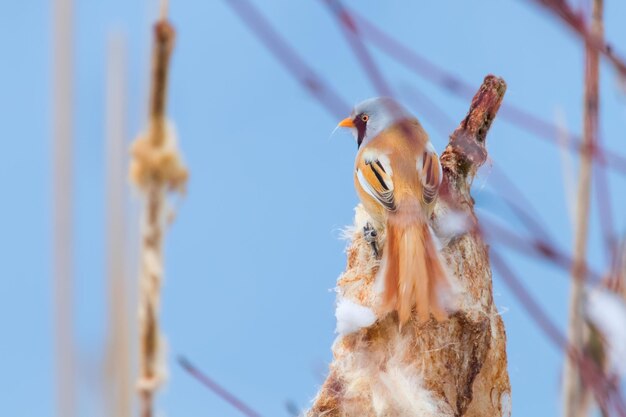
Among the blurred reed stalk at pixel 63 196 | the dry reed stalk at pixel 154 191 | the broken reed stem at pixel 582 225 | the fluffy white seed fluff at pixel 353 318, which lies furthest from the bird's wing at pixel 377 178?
the dry reed stalk at pixel 154 191

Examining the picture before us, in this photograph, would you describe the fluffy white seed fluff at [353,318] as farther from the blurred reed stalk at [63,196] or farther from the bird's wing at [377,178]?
the blurred reed stalk at [63,196]

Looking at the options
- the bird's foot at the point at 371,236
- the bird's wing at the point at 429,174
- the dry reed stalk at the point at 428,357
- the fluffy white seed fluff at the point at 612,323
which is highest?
the bird's wing at the point at 429,174

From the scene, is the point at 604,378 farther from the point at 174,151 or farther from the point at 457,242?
the point at 457,242

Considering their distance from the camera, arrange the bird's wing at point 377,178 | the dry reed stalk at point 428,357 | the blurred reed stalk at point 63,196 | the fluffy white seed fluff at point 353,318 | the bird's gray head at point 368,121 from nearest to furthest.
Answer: the blurred reed stalk at point 63,196, the dry reed stalk at point 428,357, the fluffy white seed fluff at point 353,318, the bird's wing at point 377,178, the bird's gray head at point 368,121

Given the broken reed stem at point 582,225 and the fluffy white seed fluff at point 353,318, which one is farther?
the fluffy white seed fluff at point 353,318

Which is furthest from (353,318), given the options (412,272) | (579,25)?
(579,25)

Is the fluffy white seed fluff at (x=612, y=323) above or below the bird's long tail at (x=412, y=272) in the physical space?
below

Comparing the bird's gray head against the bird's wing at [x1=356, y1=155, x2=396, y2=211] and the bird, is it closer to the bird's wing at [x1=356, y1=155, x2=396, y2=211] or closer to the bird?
the bird

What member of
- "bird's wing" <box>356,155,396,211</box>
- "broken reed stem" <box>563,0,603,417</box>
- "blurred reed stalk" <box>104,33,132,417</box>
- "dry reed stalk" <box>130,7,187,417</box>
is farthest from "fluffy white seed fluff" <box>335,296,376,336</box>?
"dry reed stalk" <box>130,7,187,417</box>
